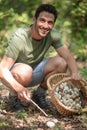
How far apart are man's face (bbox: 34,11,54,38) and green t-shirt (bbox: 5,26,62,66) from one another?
141 millimetres

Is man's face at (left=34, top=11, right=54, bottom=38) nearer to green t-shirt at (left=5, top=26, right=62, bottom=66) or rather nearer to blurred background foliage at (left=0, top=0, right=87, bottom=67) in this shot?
green t-shirt at (left=5, top=26, right=62, bottom=66)

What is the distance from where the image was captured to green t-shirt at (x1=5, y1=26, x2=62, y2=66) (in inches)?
166

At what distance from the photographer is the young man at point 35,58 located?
13.8 feet

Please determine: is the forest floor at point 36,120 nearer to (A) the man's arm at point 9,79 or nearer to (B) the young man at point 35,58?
(B) the young man at point 35,58

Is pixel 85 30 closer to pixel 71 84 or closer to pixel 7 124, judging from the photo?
pixel 71 84

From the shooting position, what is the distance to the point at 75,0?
8172mm

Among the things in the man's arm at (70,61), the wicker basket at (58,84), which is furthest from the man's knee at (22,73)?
the man's arm at (70,61)

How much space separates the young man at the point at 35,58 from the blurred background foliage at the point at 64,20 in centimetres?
274

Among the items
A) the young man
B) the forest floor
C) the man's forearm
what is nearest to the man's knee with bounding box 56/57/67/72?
the young man

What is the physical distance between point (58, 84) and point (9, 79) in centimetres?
49

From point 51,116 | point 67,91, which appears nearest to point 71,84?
point 67,91

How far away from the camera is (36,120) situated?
4.14 metres

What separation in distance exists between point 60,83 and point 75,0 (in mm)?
4207

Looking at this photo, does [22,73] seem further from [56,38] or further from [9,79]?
[56,38]
